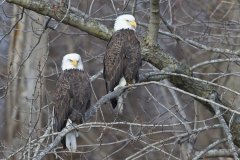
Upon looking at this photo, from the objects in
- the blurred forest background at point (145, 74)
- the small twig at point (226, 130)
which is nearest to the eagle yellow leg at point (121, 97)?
the blurred forest background at point (145, 74)

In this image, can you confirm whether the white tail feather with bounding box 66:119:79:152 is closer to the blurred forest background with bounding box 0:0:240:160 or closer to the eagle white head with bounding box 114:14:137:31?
the blurred forest background with bounding box 0:0:240:160

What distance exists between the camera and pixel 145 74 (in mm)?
8039

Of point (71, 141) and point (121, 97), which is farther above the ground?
point (121, 97)

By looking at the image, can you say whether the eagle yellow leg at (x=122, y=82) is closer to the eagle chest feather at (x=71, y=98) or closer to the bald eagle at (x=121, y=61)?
the bald eagle at (x=121, y=61)

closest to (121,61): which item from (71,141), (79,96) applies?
(79,96)

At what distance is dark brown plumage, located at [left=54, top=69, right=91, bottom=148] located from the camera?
7699 mm

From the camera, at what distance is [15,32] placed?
1212 cm

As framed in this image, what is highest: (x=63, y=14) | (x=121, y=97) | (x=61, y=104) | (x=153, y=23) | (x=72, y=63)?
(x=63, y=14)

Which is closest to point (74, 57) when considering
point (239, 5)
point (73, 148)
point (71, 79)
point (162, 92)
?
point (71, 79)

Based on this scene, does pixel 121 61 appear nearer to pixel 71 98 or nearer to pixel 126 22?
pixel 126 22

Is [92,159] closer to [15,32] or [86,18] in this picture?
[15,32]

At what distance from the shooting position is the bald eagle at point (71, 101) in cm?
766

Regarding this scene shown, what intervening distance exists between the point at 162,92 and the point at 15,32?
263 cm

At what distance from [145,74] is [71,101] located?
813 millimetres
